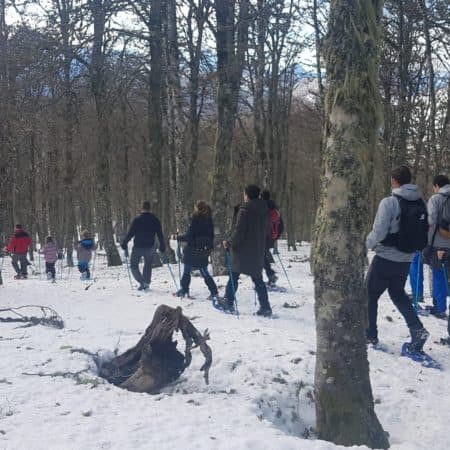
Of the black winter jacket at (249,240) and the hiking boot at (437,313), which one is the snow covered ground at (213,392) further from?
the black winter jacket at (249,240)

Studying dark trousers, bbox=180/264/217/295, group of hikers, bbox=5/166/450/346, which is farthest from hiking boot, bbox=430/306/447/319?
dark trousers, bbox=180/264/217/295

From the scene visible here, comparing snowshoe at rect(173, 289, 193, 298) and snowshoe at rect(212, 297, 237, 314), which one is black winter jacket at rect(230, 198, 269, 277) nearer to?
snowshoe at rect(212, 297, 237, 314)

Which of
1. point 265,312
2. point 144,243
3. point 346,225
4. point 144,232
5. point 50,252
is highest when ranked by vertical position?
point 346,225

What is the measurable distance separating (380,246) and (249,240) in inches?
98.9

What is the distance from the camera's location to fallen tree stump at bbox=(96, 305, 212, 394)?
19.8 ft

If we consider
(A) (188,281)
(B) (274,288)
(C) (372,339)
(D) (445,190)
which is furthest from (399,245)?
(A) (188,281)

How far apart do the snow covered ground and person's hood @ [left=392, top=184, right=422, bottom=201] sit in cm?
203

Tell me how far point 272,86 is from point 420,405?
19967 millimetres

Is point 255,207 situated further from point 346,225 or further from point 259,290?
point 346,225

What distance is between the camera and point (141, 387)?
594 cm

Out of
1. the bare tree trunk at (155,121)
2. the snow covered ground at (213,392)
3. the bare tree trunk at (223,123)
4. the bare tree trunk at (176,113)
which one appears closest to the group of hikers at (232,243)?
the snow covered ground at (213,392)

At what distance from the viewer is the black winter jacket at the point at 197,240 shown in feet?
32.6

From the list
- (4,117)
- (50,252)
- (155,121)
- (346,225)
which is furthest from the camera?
(50,252)

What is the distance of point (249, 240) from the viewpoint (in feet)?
28.2
